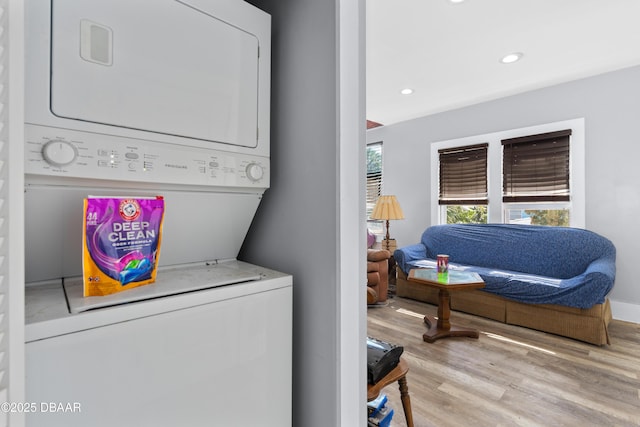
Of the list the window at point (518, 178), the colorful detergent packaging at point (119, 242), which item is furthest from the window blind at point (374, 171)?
the colorful detergent packaging at point (119, 242)

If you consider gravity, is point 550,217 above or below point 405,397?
above

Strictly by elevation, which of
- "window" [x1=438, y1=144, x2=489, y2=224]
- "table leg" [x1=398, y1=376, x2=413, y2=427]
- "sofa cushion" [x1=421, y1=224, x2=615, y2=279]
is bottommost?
"table leg" [x1=398, y1=376, x2=413, y2=427]

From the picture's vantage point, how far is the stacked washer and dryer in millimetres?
623

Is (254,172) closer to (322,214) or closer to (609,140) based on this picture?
(322,214)

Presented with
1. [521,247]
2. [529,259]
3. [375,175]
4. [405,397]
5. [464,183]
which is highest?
[375,175]

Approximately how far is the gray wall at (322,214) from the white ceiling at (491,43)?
1.56 meters

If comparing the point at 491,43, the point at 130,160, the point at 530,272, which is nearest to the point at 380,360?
the point at 130,160

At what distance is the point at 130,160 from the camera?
77 centimetres

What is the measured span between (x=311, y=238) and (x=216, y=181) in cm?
35

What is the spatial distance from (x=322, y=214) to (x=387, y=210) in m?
3.67

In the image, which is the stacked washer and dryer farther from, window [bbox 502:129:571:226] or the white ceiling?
window [bbox 502:129:571:226]

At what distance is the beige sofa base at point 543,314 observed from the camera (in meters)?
2.59

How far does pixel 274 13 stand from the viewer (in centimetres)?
113

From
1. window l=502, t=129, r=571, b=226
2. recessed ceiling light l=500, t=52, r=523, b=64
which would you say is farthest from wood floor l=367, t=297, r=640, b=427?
recessed ceiling light l=500, t=52, r=523, b=64
